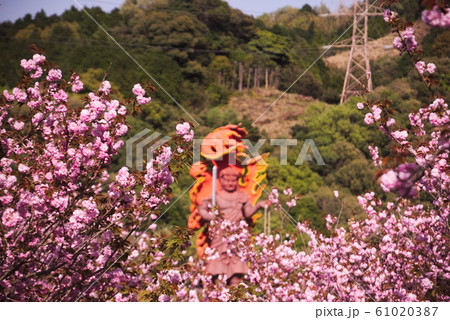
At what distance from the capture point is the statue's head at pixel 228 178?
7.86 metres

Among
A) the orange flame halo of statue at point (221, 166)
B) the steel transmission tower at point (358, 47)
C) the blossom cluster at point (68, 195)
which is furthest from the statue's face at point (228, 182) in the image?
the steel transmission tower at point (358, 47)

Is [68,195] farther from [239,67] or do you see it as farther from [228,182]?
[239,67]

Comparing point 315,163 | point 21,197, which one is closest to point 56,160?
point 21,197

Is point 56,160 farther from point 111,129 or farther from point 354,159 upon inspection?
point 354,159

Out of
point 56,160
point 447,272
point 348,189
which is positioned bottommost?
point 348,189

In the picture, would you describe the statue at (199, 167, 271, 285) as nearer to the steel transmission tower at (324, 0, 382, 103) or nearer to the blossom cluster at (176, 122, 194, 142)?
the blossom cluster at (176, 122, 194, 142)

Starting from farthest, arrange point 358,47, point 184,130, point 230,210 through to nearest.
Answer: point 358,47, point 230,210, point 184,130

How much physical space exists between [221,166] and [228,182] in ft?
0.89

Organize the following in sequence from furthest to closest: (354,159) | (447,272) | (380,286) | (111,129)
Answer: (354,159) < (380,286) < (447,272) < (111,129)

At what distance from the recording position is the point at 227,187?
7.91 m

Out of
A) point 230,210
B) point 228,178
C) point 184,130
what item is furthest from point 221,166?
point 184,130

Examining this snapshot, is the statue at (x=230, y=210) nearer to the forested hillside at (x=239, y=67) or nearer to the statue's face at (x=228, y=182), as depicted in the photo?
the statue's face at (x=228, y=182)

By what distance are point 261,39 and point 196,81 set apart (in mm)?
2322

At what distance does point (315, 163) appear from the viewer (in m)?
12.8
